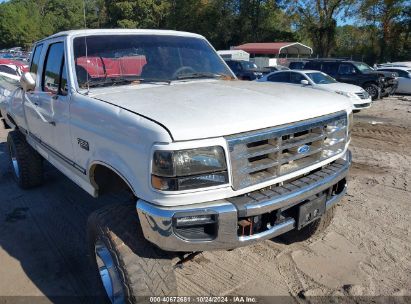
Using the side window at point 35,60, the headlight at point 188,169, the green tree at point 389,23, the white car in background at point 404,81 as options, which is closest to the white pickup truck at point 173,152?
the headlight at point 188,169

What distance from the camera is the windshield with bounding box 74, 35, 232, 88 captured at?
3.44 meters

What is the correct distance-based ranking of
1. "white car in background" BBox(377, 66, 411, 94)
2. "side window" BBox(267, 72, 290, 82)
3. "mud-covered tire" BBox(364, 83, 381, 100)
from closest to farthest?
1. "side window" BBox(267, 72, 290, 82)
2. "mud-covered tire" BBox(364, 83, 381, 100)
3. "white car in background" BBox(377, 66, 411, 94)

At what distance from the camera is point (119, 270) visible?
2.56 m

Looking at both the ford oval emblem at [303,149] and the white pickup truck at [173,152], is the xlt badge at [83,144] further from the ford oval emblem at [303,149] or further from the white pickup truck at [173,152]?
the ford oval emblem at [303,149]

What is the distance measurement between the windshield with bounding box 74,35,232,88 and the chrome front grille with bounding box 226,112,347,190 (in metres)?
1.45

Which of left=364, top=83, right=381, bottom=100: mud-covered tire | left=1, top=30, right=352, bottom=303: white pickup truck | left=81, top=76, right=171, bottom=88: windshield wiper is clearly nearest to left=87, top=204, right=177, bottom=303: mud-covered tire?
left=1, top=30, right=352, bottom=303: white pickup truck

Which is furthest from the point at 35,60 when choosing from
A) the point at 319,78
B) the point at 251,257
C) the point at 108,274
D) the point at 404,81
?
the point at 404,81

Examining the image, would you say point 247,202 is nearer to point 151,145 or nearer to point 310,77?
point 151,145

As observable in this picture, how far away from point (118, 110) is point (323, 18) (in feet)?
151

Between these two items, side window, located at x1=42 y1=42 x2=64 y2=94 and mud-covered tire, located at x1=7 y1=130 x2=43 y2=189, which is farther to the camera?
mud-covered tire, located at x1=7 y1=130 x2=43 y2=189

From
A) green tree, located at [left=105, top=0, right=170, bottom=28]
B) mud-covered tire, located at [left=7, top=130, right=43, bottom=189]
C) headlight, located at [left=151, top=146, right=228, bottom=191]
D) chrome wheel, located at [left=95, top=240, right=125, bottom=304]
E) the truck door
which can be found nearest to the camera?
headlight, located at [left=151, top=146, right=228, bottom=191]

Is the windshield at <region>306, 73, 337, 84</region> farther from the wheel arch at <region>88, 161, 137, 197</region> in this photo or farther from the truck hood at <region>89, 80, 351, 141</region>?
the wheel arch at <region>88, 161, 137, 197</region>

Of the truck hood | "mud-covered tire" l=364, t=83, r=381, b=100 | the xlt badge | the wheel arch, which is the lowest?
"mud-covered tire" l=364, t=83, r=381, b=100

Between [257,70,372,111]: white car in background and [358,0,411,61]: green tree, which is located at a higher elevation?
[358,0,411,61]: green tree
